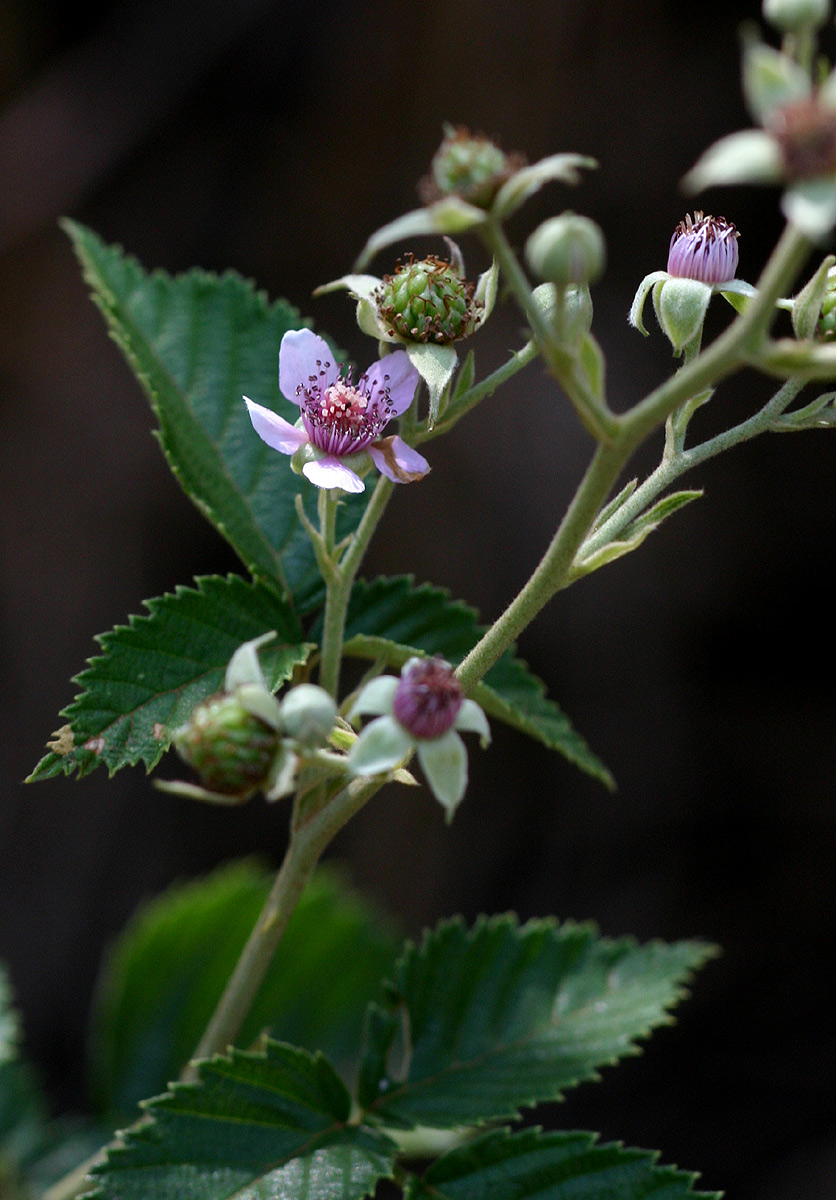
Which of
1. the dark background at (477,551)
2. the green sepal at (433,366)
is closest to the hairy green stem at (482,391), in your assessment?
the green sepal at (433,366)

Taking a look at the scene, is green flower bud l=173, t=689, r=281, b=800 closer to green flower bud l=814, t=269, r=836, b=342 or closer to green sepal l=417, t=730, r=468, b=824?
green sepal l=417, t=730, r=468, b=824

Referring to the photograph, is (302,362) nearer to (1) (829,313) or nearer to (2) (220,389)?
(2) (220,389)

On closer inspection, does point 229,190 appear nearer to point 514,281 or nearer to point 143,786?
point 143,786

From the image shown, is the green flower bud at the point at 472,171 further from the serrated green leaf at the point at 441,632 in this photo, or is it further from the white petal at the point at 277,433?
the serrated green leaf at the point at 441,632

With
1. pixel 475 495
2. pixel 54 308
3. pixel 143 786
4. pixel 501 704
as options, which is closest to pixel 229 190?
pixel 54 308

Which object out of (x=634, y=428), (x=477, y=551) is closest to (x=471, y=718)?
(x=634, y=428)
